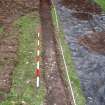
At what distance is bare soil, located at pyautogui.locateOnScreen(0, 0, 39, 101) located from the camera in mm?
16188

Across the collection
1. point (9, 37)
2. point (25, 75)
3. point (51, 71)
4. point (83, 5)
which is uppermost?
point (9, 37)

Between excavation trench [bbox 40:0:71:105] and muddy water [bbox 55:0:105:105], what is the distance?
1119 millimetres

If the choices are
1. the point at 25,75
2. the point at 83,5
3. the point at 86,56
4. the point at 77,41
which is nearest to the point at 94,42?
the point at 77,41

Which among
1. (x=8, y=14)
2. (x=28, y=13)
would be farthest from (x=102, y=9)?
(x=8, y=14)

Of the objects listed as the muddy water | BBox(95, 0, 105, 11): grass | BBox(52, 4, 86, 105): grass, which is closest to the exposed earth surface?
the muddy water

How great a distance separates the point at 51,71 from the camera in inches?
691

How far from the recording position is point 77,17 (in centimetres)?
2889

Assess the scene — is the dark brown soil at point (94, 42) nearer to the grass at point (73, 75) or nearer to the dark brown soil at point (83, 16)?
the grass at point (73, 75)

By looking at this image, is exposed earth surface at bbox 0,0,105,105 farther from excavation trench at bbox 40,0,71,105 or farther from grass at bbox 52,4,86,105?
grass at bbox 52,4,86,105

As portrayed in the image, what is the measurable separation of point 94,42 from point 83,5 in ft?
38.8

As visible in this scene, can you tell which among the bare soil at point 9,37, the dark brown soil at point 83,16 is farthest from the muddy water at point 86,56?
the bare soil at point 9,37

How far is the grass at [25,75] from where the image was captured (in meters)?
14.6

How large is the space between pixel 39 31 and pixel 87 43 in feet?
12.7

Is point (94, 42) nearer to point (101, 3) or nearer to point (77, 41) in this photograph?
point (77, 41)
